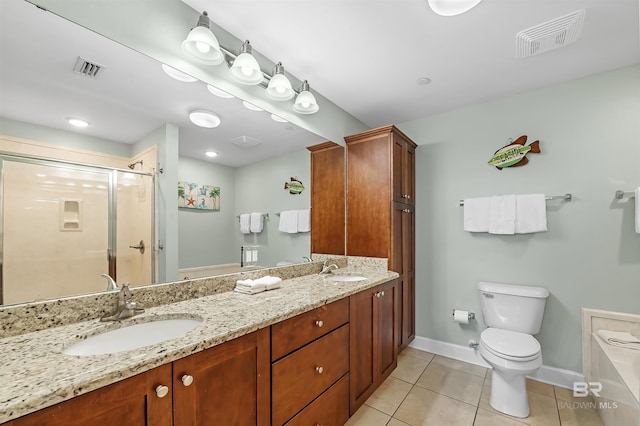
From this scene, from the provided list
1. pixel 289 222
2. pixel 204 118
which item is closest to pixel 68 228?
pixel 204 118

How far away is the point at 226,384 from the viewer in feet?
3.10

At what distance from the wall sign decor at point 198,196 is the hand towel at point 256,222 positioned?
26 centimetres

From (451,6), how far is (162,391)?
2.06m

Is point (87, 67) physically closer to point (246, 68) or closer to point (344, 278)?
point (246, 68)

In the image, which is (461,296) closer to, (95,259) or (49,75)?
(95,259)

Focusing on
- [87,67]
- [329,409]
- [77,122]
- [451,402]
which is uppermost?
[87,67]

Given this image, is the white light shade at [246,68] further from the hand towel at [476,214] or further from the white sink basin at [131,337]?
the hand towel at [476,214]

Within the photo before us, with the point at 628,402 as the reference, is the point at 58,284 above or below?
above

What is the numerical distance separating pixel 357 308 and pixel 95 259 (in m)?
1.41

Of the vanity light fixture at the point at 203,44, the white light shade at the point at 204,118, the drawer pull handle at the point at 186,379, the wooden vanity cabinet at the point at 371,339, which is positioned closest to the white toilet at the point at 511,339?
the wooden vanity cabinet at the point at 371,339

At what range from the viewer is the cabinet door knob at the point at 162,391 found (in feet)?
2.50

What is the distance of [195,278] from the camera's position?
1.47 m

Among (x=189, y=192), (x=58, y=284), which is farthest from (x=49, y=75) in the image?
(x=58, y=284)

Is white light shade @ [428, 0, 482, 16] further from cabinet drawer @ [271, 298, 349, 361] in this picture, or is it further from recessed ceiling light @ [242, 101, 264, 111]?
cabinet drawer @ [271, 298, 349, 361]
